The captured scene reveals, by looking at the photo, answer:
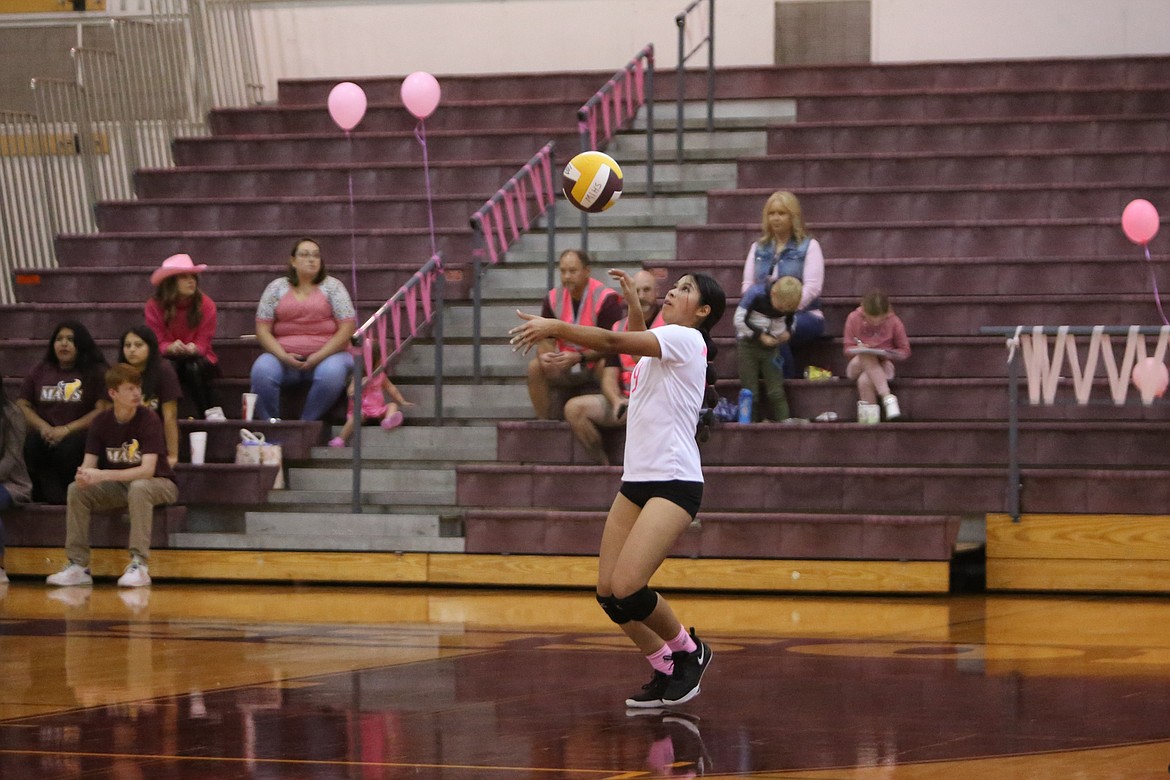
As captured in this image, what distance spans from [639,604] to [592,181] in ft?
8.28

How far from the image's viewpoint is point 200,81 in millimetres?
15438

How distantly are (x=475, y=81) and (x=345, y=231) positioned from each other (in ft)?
8.96

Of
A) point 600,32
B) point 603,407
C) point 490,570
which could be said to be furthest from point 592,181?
point 600,32

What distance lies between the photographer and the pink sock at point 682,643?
6.28 metres

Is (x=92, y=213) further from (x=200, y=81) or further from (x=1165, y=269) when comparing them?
(x=1165, y=269)

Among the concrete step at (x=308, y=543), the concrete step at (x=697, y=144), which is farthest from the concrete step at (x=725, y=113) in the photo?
the concrete step at (x=308, y=543)

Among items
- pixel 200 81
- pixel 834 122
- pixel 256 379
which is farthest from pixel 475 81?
pixel 256 379

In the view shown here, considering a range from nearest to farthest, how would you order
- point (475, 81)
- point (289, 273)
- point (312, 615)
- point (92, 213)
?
1. point (312, 615)
2. point (289, 273)
3. point (92, 213)
4. point (475, 81)

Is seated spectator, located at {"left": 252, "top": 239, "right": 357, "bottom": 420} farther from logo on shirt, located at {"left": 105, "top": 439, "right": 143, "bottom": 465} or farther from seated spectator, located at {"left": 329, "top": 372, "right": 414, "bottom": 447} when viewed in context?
logo on shirt, located at {"left": 105, "top": 439, "right": 143, "bottom": 465}

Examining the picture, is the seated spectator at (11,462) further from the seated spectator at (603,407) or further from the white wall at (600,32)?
the white wall at (600,32)

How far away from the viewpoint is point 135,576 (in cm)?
1058

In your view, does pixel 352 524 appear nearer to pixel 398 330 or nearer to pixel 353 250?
pixel 398 330

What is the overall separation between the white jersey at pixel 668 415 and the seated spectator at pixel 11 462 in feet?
20.8

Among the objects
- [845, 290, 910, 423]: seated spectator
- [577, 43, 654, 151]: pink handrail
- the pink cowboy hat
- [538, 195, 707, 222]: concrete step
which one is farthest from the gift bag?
[845, 290, 910, 423]: seated spectator
